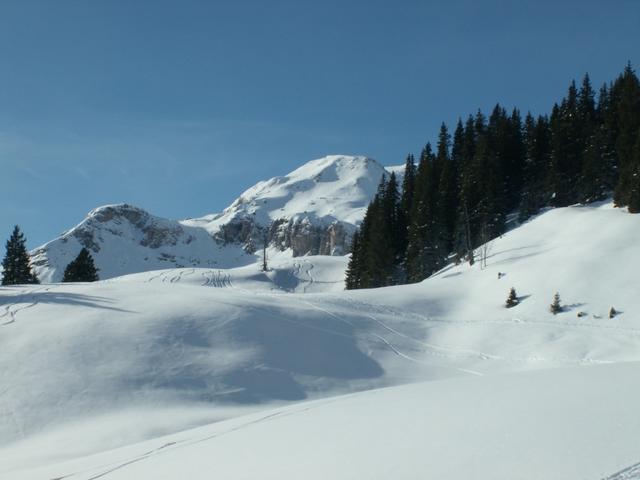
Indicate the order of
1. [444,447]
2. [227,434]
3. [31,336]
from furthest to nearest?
1. [31,336]
2. [227,434]
3. [444,447]

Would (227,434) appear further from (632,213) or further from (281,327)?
(632,213)

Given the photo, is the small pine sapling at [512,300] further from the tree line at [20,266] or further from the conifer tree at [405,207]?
the tree line at [20,266]

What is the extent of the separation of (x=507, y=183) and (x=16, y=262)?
4621 cm

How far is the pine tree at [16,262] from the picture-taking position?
51250mm

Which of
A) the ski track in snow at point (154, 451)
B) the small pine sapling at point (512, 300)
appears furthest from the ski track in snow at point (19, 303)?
the small pine sapling at point (512, 300)

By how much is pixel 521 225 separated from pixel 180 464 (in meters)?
45.9

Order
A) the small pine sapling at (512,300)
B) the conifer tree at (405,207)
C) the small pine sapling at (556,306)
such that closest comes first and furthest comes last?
1. the small pine sapling at (556,306)
2. the small pine sapling at (512,300)
3. the conifer tree at (405,207)

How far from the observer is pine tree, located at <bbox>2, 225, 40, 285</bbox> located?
168 feet

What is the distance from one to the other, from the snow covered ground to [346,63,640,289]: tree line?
4.06 m

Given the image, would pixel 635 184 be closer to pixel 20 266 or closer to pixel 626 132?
pixel 626 132

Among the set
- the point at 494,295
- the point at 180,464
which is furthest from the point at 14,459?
the point at 494,295

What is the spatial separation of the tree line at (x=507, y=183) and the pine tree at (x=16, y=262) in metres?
30.6

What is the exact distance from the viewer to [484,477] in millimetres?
6305

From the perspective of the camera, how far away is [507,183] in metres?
56.8
